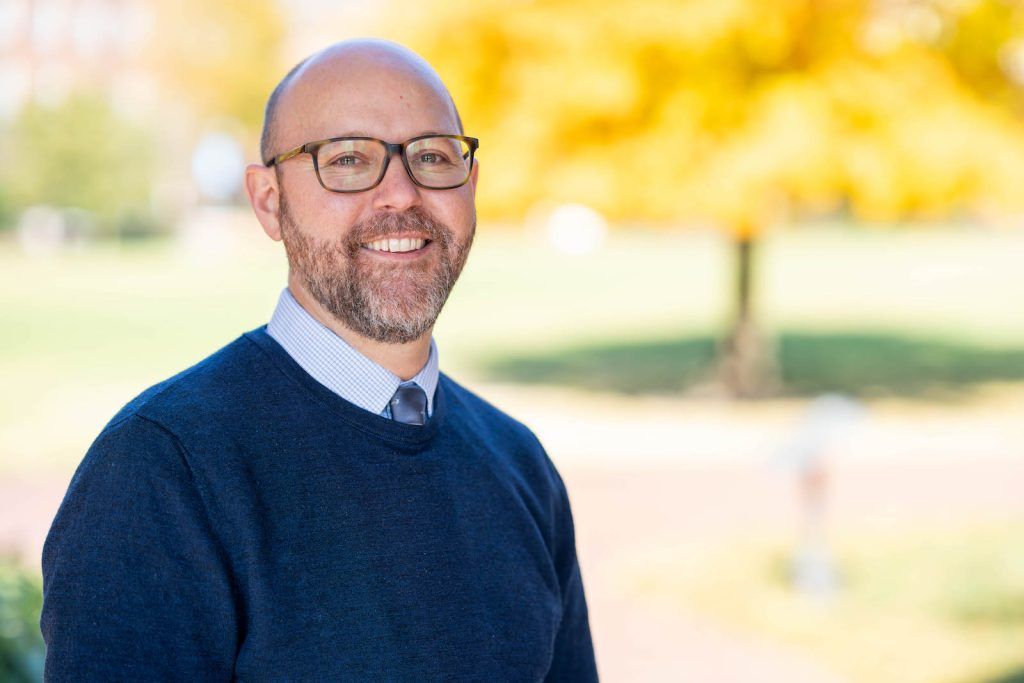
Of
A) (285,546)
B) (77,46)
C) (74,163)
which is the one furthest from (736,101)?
(77,46)

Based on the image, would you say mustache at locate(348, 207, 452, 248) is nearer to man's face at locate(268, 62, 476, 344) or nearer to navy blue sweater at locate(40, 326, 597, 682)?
man's face at locate(268, 62, 476, 344)

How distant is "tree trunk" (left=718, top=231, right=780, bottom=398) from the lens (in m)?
14.1

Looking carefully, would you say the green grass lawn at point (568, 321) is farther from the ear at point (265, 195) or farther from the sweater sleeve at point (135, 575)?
the sweater sleeve at point (135, 575)

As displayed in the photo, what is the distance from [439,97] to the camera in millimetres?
1902

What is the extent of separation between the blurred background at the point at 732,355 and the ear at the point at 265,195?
2.12 m

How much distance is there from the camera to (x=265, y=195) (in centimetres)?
197

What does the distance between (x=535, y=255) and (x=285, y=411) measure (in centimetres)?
4403

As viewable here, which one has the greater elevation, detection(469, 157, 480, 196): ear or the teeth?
detection(469, 157, 480, 196): ear

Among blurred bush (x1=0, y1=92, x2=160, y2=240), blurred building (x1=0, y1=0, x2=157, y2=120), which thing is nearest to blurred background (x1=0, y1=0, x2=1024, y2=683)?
blurred bush (x1=0, y1=92, x2=160, y2=240)

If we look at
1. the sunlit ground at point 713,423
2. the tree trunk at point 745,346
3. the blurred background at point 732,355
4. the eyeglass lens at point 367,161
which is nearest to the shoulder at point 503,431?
the eyeglass lens at point 367,161

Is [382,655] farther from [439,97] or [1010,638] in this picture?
[1010,638]

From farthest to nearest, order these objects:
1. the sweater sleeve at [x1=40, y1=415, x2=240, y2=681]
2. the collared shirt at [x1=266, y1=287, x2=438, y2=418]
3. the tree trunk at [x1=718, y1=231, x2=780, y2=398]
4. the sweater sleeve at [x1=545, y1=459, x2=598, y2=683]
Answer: the tree trunk at [x1=718, y1=231, x2=780, y2=398]
the sweater sleeve at [x1=545, y1=459, x2=598, y2=683]
the collared shirt at [x1=266, y1=287, x2=438, y2=418]
the sweater sleeve at [x1=40, y1=415, x2=240, y2=681]

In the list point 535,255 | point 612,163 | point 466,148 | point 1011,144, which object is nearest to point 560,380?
point 612,163

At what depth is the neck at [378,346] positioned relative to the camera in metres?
1.86
